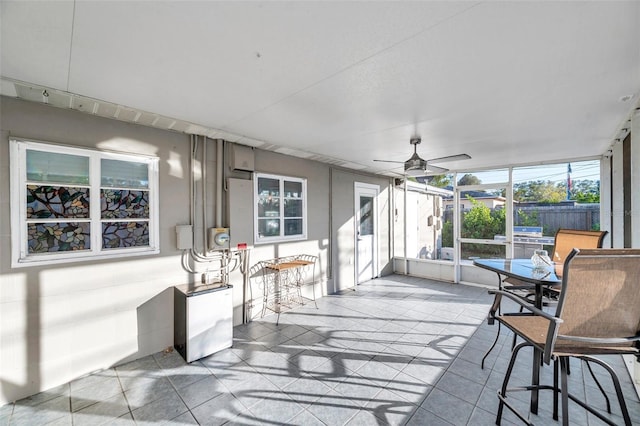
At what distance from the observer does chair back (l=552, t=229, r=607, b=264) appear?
2.76m

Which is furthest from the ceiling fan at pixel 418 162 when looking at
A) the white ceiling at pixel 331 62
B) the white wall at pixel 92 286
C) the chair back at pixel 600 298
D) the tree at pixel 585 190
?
the tree at pixel 585 190

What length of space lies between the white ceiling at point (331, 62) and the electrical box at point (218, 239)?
48.7 inches

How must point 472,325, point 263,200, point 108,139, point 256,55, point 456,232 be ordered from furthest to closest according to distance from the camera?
point 456,232 → point 263,200 → point 472,325 → point 108,139 → point 256,55

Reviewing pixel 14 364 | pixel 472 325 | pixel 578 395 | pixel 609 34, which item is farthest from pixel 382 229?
pixel 14 364

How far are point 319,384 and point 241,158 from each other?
280 centimetres

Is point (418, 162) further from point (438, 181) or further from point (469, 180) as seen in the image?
point (438, 181)

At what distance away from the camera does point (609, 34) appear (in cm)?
151

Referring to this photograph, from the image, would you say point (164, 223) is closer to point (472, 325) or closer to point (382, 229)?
point (472, 325)

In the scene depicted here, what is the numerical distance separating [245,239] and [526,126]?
3.73m

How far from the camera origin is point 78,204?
98.9 inches

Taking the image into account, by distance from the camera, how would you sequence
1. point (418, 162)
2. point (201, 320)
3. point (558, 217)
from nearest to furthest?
point (201, 320) < point (418, 162) < point (558, 217)

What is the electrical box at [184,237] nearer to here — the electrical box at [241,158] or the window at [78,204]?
the window at [78,204]

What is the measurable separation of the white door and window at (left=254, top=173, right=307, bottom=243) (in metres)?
1.62

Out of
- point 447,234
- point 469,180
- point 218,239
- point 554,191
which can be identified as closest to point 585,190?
point 554,191
